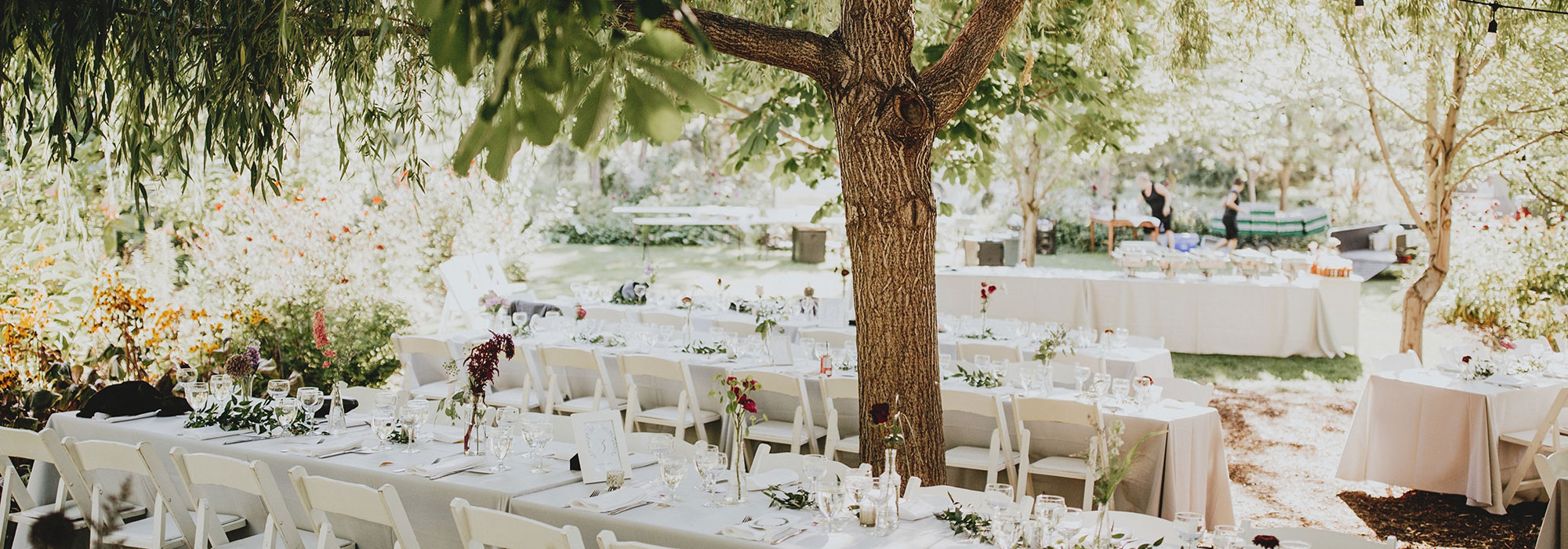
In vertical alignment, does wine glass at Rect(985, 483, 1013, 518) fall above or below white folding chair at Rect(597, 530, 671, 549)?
above

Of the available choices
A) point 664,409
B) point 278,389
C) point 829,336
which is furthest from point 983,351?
point 278,389

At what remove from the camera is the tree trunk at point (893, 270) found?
4.14 meters

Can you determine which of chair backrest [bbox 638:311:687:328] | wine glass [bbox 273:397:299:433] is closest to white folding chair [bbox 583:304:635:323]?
chair backrest [bbox 638:311:687:328]

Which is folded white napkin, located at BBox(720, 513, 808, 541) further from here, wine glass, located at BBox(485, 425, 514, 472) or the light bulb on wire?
the light bulb on wire

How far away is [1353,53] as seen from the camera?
7.07 metres

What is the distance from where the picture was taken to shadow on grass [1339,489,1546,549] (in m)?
5.85

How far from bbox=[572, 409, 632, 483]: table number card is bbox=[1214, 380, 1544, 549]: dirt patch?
3.46m

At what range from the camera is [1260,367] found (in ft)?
33.4

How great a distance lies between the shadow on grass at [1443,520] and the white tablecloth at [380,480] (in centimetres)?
450

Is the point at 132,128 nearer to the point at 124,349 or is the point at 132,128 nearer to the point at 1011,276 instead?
the point at 124,349

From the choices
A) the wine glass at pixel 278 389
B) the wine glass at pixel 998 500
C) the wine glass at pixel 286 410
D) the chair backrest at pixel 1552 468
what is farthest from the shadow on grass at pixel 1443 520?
the wine glass at pixel 278 389

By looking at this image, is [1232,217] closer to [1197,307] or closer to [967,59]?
[1197,307]

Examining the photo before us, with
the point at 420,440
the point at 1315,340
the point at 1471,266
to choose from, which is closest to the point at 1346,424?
the point at 1315,340

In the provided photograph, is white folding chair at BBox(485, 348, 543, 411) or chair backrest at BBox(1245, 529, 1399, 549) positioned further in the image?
white folding chair at BBox(485, 348, 543, 411)
